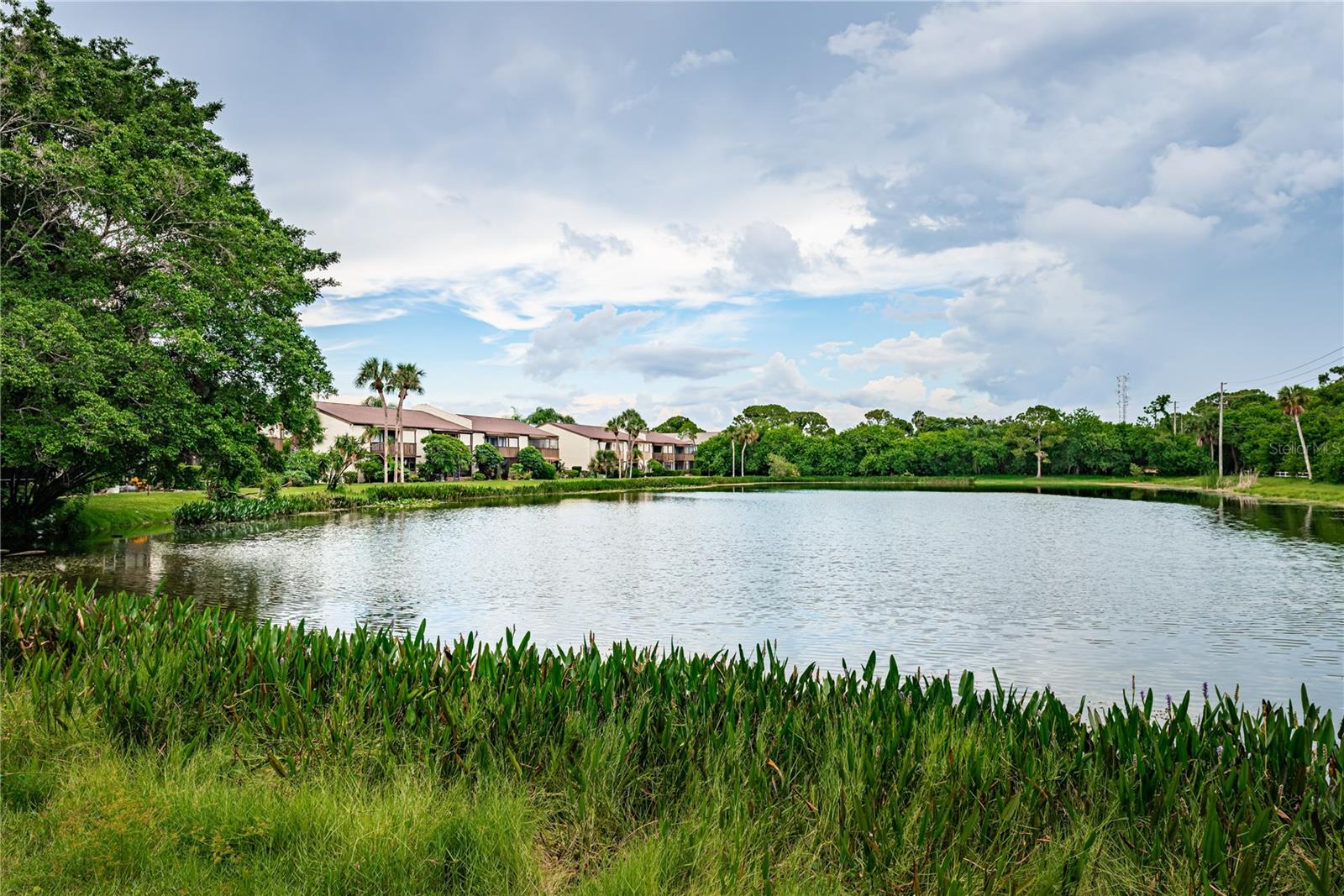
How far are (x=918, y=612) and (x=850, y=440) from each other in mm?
92110

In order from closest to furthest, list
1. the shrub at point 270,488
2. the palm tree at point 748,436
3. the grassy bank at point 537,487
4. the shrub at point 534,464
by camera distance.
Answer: the grassy bank at point 537,487
the shrub at point 270,488
the shrub at point 534,464
the palm tree at point 748,436

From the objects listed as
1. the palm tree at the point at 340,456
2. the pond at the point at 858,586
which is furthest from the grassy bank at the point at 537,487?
the pond at the point at 858,586

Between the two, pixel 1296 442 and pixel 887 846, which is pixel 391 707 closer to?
pixel 887 846

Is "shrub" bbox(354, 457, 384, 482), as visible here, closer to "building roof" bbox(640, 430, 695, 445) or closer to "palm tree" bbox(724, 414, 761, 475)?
"palm tree" bbox(724, 414, 761, 475)

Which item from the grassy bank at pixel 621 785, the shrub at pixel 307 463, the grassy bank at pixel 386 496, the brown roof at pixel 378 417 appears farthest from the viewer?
the brown roof at pixel 378 417

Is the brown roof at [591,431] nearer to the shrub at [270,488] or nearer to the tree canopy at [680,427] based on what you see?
the tree canopy at [680,427]

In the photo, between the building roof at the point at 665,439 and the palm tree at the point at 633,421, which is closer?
the palm tree at the point at 633,421

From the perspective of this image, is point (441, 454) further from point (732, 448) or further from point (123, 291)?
point (123, 291)

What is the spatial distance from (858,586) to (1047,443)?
86.8 metres

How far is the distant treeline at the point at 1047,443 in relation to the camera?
7544cm

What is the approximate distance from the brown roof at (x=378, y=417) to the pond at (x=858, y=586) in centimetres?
4131

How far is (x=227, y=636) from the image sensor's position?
6852 millimetres

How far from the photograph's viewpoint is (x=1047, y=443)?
9481cm

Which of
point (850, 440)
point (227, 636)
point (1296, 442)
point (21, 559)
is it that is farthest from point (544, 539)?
point (850, 440)
